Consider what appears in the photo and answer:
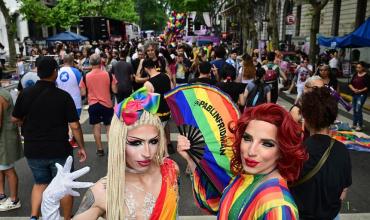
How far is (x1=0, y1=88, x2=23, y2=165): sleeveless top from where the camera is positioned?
4250 millimetres

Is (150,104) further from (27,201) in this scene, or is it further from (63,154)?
(27,201)

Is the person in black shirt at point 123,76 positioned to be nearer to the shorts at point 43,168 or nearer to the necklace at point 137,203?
the shorts at point 43,168

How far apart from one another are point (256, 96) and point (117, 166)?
4.45 metres

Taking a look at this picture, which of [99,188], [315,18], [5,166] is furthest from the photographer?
[315,18]

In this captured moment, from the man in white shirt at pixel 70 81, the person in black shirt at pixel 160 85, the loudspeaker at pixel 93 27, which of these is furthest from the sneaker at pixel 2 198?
the loudspeaker at pixel 93 27

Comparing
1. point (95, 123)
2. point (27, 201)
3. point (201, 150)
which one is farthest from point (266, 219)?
point (95, 123)

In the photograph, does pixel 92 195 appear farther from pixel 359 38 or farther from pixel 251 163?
pixel 359 38

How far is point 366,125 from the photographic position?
30.0ft

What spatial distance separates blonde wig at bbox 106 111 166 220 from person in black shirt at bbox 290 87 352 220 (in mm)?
1198

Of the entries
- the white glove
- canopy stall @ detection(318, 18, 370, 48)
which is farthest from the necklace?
canopy stall @ detection(318, 18, 370, 48)

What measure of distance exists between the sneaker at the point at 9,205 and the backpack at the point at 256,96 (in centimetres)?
376

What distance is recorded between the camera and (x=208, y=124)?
2.51m

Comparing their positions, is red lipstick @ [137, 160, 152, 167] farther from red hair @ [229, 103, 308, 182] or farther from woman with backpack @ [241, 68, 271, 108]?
woman with backpack @ [241, 68, 271, 108]

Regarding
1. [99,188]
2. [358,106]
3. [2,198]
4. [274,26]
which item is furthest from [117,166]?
[274,26]
